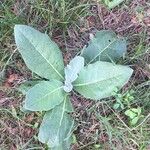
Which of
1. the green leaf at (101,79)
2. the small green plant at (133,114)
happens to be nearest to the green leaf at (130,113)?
the small green plant at (133,114)

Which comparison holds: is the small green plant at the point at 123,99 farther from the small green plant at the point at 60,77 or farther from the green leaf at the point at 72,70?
the green leaf at the point at 72,70

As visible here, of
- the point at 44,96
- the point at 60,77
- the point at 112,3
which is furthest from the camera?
the point at 112,3

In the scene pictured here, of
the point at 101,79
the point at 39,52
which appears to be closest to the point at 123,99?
the point at 101,79

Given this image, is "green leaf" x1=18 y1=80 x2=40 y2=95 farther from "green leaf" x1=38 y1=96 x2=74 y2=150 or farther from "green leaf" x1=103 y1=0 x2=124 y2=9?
"green leaf" x1=103 y1=0 x2=124 y2=9

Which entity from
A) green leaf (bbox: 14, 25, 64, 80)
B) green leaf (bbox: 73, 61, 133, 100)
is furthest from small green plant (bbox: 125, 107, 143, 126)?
green leaf (bbox: 14, 25, 64, 80)

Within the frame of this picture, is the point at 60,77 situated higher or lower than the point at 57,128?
higher

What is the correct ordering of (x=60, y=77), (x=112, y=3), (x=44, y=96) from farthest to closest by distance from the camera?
1. (x=112, y=3)
2. (x=60, y=77)
3. (x=44, y=96)

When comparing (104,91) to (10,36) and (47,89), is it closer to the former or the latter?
(47,89)

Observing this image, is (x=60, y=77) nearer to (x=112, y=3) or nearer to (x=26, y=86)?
(x=26, y=86)
